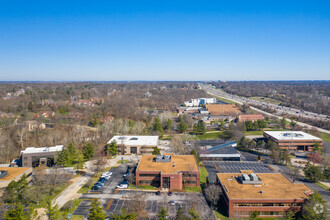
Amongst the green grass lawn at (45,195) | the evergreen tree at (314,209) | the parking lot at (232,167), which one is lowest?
the green grass lawn at (45,195)

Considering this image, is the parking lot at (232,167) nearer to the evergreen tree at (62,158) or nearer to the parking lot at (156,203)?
the parking lot at (156,203)

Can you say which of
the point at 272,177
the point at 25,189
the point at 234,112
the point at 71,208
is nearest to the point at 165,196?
the point at 71,208

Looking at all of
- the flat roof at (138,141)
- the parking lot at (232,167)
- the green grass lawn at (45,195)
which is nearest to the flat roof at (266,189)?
the parking lot at (232,167)

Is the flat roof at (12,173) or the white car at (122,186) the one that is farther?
the white car at (122,186)

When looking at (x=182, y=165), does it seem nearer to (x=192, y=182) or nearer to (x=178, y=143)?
(x=192, y=182)

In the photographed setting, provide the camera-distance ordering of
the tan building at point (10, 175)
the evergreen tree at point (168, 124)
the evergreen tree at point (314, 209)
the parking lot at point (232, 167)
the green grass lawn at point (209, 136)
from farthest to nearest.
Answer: the evergreen tree at point (168, 124)
the green grass lawn at point (209, 136)
the parking lot at point (232, 167)
the tan building at point (10, 175)
the evergreen tree at point (314, 209)

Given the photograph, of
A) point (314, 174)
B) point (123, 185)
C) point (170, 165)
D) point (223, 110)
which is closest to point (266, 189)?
point (314, 174)

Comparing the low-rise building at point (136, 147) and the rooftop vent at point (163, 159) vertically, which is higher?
the rooftop vent at point (163, 159)

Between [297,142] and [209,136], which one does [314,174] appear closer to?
[297,142]
